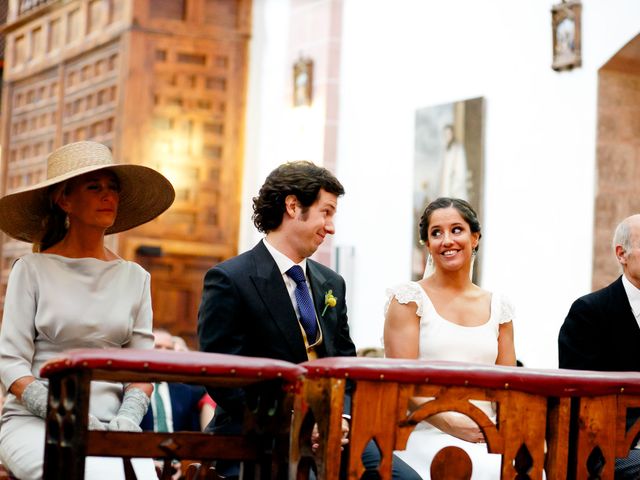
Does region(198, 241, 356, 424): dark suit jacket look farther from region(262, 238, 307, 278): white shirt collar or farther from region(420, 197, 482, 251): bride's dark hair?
region(420, 197, 482, 251): bride's dark hair

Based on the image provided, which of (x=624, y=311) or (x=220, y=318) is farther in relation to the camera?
(x=624, y=311)

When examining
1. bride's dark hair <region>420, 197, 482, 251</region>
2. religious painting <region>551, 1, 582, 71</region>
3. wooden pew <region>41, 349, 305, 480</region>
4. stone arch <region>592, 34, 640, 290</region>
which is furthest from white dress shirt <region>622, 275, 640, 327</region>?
religious painting <region>551, 1, 582, 71</region>

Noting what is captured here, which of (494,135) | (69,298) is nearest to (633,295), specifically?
(69,298)

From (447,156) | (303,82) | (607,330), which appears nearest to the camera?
(607,330)

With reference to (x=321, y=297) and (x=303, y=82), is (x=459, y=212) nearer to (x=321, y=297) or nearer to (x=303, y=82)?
(x=321, y=297)

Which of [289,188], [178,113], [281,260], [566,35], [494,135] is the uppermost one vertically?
[566,35]

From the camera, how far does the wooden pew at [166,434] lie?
291cm

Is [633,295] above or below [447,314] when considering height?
above

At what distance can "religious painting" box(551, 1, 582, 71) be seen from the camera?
7.12m

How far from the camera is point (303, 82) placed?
380 inches

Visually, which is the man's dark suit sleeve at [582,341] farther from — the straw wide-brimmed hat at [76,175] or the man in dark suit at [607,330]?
the straw wide-brimmed hat at [76,175]

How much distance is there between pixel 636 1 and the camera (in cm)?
680

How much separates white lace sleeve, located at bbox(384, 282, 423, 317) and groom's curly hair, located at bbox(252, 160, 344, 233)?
0.48m

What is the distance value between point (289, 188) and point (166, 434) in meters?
1.31
